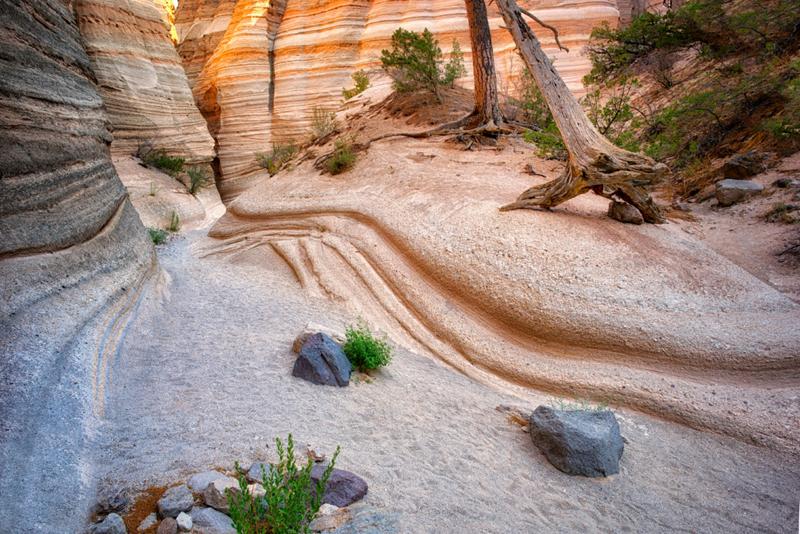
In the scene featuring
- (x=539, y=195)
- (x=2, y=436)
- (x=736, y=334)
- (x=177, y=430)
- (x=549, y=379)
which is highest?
(x=539, y=195)

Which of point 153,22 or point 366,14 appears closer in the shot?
→ point 153,22

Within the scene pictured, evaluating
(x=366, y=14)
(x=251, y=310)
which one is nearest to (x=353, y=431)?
(x=251, y=310)

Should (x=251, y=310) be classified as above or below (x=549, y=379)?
above

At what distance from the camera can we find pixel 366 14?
16078 mm

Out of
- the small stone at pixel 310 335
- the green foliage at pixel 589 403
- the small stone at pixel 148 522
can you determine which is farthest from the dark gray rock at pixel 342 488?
the green foliage at pixel 589 403

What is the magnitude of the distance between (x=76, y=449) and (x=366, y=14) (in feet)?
56.8

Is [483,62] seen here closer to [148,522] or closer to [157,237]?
[157,237]

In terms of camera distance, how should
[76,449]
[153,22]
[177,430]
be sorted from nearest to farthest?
[76,449]
[177,430]
[153,22]

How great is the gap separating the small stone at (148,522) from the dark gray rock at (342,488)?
0.64 metres

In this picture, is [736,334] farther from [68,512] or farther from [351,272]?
[68,512]

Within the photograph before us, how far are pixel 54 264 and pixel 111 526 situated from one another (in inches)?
85.0

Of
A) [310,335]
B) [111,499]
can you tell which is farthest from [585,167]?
[111,499]

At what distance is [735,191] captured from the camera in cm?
603

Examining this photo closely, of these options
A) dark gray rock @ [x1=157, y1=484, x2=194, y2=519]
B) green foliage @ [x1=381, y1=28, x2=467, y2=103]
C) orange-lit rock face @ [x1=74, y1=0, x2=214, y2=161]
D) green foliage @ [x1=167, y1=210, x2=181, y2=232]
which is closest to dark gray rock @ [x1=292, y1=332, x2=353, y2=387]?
dark gray rock @ [x1=157, y1=484, x2=194, y2=519]
